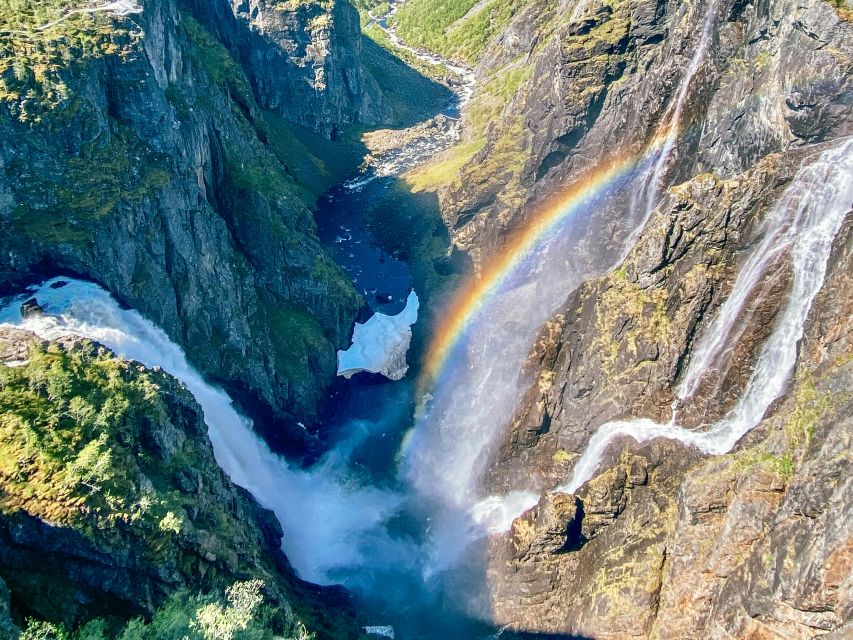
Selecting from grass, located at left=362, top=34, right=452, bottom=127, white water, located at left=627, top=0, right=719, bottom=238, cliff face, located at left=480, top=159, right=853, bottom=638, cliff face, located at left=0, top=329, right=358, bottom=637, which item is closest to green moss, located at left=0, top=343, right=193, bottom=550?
cliff face, located at left=0, top=329, right=358, bottom=637

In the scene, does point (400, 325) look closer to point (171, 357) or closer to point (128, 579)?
point (171, 357)

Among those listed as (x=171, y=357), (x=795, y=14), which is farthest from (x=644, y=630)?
(x=795, y=14)

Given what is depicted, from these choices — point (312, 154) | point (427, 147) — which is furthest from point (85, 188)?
point (427, 147)

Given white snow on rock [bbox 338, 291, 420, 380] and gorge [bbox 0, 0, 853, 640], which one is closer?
gorge [bbox 0, 0, 853, 640]

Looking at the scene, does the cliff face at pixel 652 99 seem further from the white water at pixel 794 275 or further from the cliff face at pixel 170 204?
the cliff face at pixel 170 204

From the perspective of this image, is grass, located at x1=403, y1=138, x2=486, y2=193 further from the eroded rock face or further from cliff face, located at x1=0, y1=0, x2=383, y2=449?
the eroded rock face

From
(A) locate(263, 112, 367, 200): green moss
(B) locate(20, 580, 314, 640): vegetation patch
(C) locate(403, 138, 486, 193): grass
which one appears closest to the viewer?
(B) locate(20, 580, 314, 640): vegetation patch
